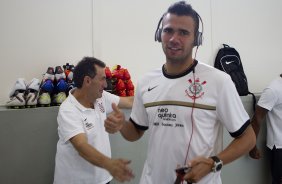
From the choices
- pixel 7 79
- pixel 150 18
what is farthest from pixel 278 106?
pixel 7 79

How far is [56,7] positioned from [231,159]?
190 cm

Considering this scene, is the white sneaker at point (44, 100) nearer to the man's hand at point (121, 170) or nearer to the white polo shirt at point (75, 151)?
the white polo shirt at point (75, 151)

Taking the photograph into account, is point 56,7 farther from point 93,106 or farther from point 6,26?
point 93,106

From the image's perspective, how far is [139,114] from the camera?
1326 millimetres

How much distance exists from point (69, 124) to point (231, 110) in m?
0.93

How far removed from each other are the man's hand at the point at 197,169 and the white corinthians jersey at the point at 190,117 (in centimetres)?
13

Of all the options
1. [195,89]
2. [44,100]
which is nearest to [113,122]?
[195,89]

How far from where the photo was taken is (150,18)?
109 inches

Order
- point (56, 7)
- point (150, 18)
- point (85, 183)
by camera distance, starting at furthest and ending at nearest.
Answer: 1. point (150, 18)
2. point (56, 7)
3. point (85, 183)

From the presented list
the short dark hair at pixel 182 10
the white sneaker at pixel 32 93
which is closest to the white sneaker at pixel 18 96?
the white sneaker at pixel 32 93

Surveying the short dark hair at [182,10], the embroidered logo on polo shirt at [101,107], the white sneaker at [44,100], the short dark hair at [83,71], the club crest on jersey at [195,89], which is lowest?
the embroidered logo on polo shirt at [101,107]

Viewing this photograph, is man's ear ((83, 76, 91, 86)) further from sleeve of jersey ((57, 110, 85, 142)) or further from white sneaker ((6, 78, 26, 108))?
white sneaker ((6, 78, 26, 108))

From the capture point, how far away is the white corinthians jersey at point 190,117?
42.3 inches

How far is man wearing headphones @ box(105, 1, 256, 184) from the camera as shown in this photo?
1.07 m
